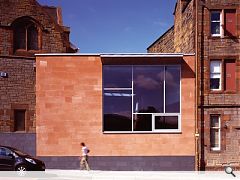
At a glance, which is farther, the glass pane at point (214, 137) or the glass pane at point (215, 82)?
the glass pane at point (215, 82)

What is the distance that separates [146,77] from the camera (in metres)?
25.8

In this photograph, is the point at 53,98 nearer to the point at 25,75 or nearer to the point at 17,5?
the point at 25,75

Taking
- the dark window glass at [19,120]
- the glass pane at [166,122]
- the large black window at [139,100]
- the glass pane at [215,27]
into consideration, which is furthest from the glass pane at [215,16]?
the dark window glass at [19,120]

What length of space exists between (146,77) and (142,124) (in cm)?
251

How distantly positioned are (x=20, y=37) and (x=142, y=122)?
9.73 meters

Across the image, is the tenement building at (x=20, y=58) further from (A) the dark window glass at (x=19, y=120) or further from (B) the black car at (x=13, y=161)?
(B) the black car at (x=13, y=161)

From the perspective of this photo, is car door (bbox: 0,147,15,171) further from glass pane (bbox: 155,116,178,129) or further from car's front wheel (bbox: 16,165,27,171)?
glass pane (bbox: 155,116,178,129)

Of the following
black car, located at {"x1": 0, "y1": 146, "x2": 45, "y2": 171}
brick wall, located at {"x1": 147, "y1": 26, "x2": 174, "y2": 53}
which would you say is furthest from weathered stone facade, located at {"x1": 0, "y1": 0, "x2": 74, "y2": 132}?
brick wall, located at {"x1": 147, "y1": 26, "x2": 174, "y2": 53}

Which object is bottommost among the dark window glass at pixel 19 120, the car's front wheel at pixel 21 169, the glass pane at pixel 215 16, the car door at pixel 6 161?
the car's front wheel at pixel 21 169

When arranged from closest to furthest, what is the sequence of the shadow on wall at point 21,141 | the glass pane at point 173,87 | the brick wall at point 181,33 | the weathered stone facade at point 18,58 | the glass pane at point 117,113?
the glass pane at point 117,113 → the glass pane at point 173,87 → the shadow on wall at point 21,141 → the brick wall at point 181,33 → the weathered stone facade at point 18,58

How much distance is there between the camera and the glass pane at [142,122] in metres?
25.6

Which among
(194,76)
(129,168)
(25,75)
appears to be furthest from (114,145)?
(25,75)

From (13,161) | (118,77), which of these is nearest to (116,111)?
(118,77)

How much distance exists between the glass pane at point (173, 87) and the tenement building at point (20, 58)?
313 inches
